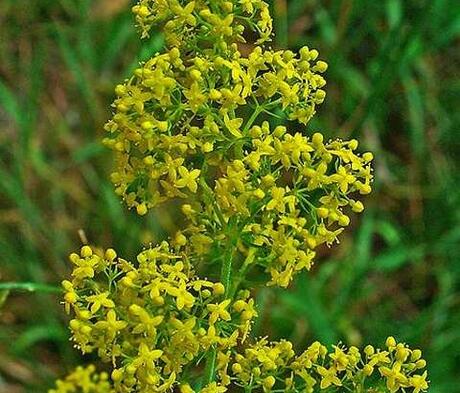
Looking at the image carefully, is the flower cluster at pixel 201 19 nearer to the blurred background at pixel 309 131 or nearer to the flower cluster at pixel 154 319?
the flower cluster at pixel 154 319

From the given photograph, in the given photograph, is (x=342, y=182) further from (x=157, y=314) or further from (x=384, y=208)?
(x=384, y=208)

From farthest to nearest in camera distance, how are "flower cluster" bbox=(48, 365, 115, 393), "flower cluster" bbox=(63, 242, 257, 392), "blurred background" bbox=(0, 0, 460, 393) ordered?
"blurred background" bbox=(0, 0, 460, 393) < "flower cluster" bbox=(48, 365, 115, 393) < "flower cluster" bbox=(63, 242, 257, 392)

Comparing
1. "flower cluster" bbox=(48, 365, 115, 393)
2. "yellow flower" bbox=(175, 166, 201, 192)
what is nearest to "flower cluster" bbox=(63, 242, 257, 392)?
"yellow flower" bbox=(175, 166, 201, 192)

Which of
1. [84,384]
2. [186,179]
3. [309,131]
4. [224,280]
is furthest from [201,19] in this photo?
[309,131]

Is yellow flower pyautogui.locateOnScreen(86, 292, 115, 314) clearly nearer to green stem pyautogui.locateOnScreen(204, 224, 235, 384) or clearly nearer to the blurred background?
green stem pyautogui.locateOnScreen(204, 224, 235, 384)

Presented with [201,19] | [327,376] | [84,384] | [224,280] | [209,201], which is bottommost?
[84,384]

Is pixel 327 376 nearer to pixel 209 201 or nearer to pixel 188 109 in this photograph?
pixel 209 201
